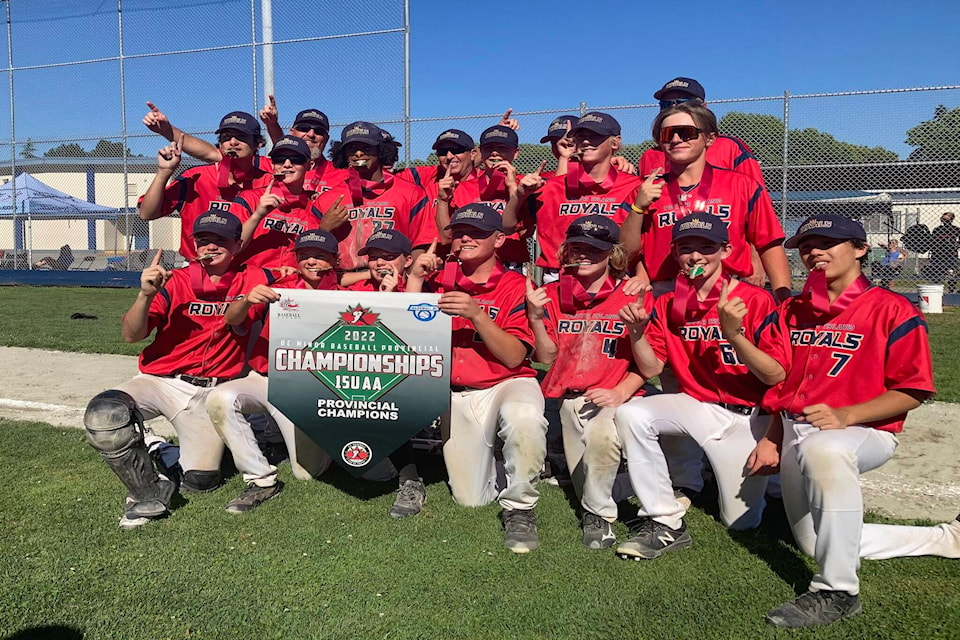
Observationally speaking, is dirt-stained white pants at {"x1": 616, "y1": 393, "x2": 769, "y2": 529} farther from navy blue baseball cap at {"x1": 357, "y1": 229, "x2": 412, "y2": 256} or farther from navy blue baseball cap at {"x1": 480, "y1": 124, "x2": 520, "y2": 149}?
navy blue baseball cap at {"x1": 480, "y1": 124, "x2": 520, "y2": 149}

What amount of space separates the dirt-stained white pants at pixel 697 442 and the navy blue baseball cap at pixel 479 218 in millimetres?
1171

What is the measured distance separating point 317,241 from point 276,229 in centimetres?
87

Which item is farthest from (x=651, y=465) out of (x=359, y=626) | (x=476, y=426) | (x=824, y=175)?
(x=824, y=175)

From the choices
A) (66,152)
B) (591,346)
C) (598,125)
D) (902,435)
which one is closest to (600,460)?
(591,346)

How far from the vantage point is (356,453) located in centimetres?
418

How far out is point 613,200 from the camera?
4.77 m

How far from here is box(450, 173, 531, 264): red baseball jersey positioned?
218 inches

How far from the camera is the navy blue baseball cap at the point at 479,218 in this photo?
13.7 feet

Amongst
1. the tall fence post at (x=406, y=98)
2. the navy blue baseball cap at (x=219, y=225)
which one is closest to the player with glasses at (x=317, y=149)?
the navy blue baseball cap at (x=219, y=225)

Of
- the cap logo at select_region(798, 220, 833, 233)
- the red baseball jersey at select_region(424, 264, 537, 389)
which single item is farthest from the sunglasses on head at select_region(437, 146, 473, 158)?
the cap logo at select_region(798, 220, 833, 233)

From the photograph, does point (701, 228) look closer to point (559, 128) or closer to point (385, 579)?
point (385, 579)

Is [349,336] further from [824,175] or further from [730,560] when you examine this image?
[824,175]

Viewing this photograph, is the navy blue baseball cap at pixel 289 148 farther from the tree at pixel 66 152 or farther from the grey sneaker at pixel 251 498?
the tree at pixel 66 152

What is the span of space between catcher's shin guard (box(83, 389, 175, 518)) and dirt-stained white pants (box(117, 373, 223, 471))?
504 millimetres
